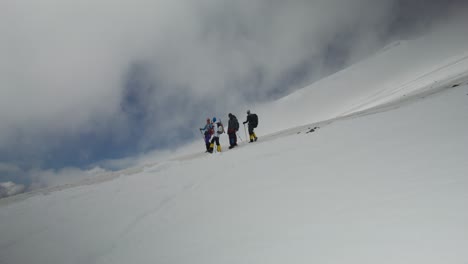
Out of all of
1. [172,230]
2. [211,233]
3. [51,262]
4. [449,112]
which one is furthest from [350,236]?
[449,112]

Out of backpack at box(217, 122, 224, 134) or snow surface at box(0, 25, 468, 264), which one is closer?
snow surface at box(0, 25, 468, 264)

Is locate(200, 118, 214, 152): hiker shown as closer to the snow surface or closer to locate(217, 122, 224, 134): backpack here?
locate(217, 122, 224, 134): backpack

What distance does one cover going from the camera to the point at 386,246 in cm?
151

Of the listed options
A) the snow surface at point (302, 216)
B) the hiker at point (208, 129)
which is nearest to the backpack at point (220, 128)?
the hiker at point (208, 129)

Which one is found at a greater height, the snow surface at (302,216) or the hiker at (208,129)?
the hiker at (208,129)

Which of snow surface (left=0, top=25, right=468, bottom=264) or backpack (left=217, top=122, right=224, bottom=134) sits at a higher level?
backpack (left=217, top=122, right=224, bottom=134)

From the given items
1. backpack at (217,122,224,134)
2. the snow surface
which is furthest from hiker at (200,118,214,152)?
the snow surface

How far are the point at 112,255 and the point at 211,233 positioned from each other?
101cm

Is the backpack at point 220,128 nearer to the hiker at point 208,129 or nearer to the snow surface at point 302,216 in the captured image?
the hiker at point 208,129

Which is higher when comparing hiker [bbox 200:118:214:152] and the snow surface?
hiker [bbox 200:118:214:152]

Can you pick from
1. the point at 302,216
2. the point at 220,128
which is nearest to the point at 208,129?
the point at 220,128

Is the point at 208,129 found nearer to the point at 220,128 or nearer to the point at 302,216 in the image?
the point at 220,128

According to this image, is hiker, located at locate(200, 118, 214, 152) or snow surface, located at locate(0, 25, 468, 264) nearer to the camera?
snow surface, located at locate(0, 25, 468, 264)

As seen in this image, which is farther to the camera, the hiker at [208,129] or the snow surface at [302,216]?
the hiker at [208,129]
